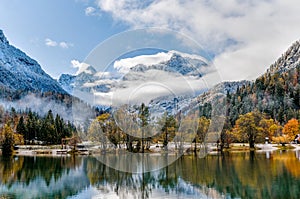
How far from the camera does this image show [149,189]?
50.4 ft

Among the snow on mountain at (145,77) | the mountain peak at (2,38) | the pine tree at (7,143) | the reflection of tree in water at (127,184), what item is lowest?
A: the reflection of tree in water at (127,184)

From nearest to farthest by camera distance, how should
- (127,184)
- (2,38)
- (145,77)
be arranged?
(127,184) → (145,77) → (2,38)

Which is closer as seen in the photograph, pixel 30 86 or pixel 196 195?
pixel 196 195

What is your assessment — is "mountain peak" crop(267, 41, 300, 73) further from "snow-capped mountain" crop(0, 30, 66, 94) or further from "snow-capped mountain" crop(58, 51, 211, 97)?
"snow-capped mountain" crop(58, 51, 211, 97)

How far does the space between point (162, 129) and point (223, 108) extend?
23986mm

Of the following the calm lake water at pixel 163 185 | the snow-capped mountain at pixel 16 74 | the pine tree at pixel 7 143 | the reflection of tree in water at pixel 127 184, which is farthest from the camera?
the snow-capped mountain at pixel 16 74

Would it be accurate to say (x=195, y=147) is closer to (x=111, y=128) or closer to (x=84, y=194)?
(x=111, y=128)

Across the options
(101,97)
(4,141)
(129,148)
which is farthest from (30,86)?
(101,97)

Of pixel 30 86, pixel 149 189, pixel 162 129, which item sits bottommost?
pixel 149 189

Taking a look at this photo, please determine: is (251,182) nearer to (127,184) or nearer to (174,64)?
(127,184)

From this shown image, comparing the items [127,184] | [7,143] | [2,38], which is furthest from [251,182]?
[2,38]

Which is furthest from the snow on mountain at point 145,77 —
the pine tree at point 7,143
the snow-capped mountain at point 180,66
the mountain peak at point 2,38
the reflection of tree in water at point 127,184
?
the mountain peak at point 2,38

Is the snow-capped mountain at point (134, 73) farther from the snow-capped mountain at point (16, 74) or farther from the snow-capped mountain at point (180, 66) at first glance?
the snow-capped mountain at point (16, 74)

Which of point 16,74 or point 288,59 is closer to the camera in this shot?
point 288,59
